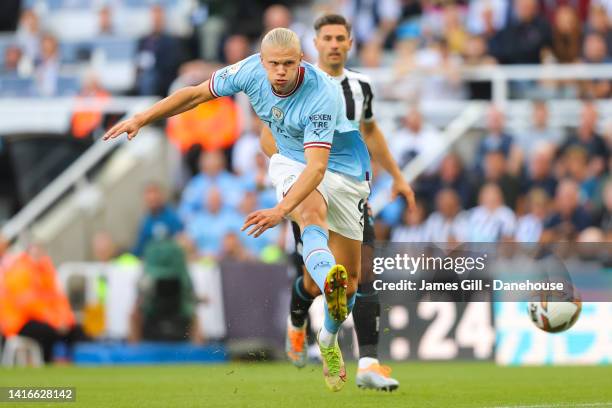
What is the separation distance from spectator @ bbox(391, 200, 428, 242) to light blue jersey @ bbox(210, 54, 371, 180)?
7017 millimetres

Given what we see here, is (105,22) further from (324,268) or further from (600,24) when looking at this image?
(324,268)

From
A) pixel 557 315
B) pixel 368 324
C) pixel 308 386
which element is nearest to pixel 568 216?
pixel 308 386

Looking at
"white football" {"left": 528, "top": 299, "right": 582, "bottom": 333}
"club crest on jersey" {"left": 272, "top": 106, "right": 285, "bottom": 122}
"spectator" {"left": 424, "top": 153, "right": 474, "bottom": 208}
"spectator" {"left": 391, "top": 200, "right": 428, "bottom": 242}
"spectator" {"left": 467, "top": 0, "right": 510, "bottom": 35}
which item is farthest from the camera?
"spectator" {"left": 467, "top": 0, "right": 510, "bottom": 35}

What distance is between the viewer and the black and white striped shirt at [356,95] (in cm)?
1041

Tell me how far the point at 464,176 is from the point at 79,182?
5.71 metres

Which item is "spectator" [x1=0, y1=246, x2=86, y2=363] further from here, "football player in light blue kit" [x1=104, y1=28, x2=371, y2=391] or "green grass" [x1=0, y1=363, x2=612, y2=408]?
"football player in light blue kit" [x1=104, y1=28, x2=371, y2=391]

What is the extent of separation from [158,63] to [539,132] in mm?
5993

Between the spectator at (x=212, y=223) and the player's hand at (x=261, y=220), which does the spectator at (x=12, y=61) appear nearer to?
the spectator at (x=212, y=223)

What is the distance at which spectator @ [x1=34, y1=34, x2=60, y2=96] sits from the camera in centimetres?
2141

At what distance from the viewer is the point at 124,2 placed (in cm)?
2238

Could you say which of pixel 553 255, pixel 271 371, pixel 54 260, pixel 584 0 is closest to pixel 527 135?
pixel 584 0

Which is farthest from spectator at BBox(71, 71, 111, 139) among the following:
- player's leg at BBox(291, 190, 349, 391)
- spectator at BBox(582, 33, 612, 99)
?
player's leg at BBox(291, 190, 349, 391)

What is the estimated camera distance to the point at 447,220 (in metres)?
16.8

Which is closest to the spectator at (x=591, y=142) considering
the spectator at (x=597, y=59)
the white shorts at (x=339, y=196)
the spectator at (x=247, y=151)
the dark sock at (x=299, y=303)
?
the spectator at (x=597, y=59)
